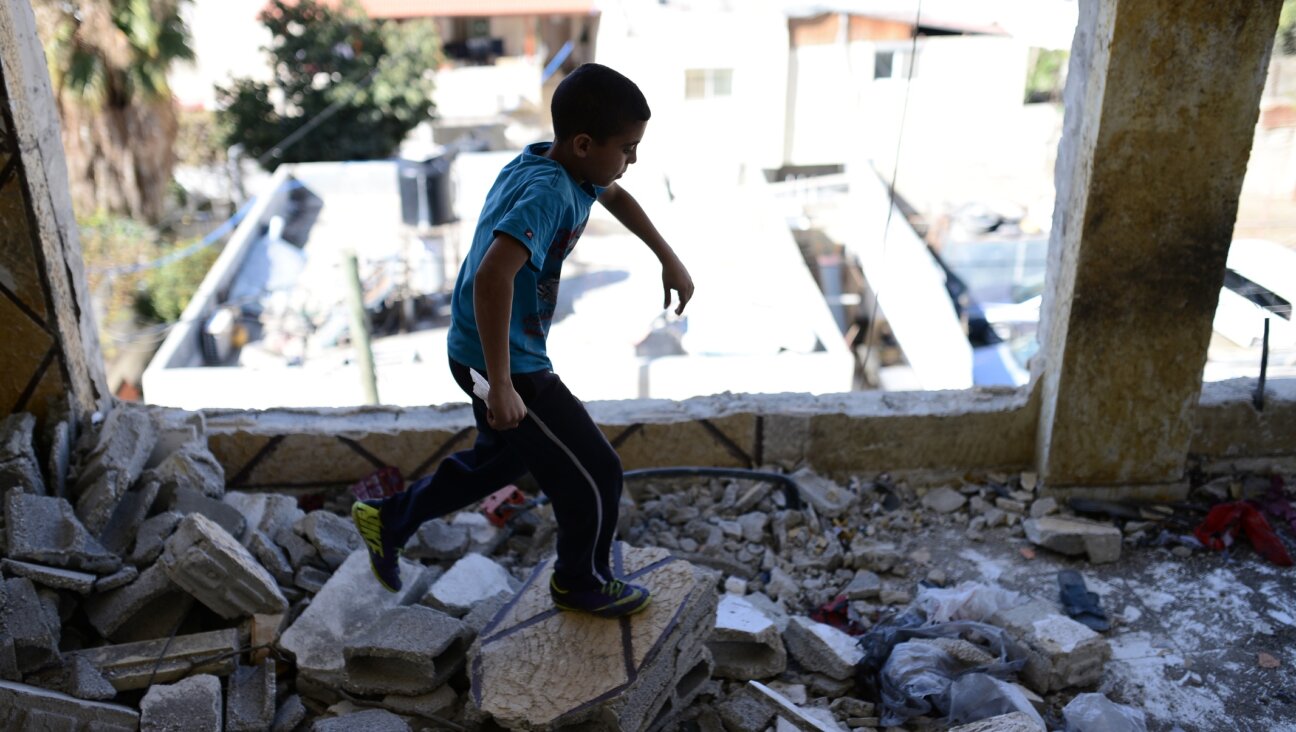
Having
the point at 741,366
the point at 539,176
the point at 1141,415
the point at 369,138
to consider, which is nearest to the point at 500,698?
the point at 539,176

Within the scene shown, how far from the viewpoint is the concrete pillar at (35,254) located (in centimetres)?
288

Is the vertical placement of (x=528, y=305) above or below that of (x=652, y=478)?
above

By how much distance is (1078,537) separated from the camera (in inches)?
133

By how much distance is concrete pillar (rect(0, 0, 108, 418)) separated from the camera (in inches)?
114

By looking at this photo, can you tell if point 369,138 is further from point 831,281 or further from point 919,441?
point 919,441

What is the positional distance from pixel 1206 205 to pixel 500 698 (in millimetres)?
2578

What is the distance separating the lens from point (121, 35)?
14922mm

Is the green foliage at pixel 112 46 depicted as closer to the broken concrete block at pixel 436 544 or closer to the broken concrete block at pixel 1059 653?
the broken concrete block at pixel 436 544

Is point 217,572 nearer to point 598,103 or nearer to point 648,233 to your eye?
point 648,233

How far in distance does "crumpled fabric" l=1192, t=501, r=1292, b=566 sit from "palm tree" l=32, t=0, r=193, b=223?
15.5m

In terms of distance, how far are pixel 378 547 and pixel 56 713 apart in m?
0.81

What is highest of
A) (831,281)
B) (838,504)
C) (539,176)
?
(539,176)

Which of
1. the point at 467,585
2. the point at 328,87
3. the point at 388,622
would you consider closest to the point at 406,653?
the point at 388,622

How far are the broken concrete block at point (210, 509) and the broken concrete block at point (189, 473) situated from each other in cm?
2
